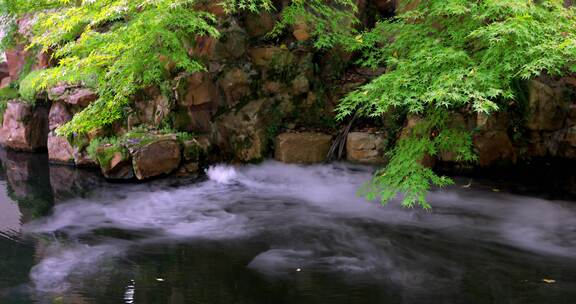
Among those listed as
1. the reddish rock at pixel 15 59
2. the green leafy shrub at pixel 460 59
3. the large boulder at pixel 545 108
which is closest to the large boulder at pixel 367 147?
the green leafy shrub at pixel 460 59

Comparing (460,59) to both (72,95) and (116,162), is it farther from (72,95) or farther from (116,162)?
(72,95)

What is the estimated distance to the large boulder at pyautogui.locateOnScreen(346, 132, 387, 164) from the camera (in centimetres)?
867

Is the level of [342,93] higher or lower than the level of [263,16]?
lower

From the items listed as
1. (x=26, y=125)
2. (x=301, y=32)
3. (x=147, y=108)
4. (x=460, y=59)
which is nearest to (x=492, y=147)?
(x=460, y=59)

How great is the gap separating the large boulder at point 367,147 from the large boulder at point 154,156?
3337 mm

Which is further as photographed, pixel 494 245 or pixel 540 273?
pixel 494 245

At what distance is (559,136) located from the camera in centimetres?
835

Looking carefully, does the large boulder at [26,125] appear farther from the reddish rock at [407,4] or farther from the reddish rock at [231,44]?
the reddish rock at [407,4]

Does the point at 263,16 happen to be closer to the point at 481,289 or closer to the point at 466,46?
the point at 466,46

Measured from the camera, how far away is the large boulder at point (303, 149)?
8938 millimetres

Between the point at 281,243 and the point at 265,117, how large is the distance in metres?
4.05

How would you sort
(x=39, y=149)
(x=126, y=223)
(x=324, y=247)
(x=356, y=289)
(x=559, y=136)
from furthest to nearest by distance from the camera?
(x=39, y=149), (x=559, y=136), (x=126, y=223), (x=324, y=247), (x=356, y=289)

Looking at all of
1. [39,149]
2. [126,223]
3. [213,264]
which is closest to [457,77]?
[213,264]

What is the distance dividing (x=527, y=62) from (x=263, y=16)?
5.92 meters
